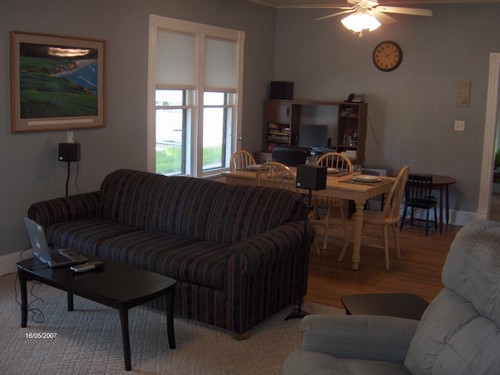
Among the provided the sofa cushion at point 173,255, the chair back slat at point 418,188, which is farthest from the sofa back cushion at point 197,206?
the chair back slat at point 418,188

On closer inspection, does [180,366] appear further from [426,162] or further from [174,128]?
[426,162]

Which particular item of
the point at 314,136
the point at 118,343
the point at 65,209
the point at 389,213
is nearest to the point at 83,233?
the point at 65,209

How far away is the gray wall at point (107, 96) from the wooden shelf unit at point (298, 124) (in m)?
1.44

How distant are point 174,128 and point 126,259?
2834mm

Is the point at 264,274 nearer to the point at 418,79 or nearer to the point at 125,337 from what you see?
the point at 125,337

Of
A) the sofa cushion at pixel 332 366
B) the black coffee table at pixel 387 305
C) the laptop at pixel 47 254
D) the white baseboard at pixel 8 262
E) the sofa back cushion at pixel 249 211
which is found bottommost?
the white baseboard at pixel 8 262

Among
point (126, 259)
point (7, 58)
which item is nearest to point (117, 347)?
point (126, 259)

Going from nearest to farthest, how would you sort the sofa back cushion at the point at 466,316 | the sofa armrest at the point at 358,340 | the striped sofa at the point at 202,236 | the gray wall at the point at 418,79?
the sofa back cushion at the point at 466,316
the sofa armrest at the point at 358,340
the striped sofa at the point at 202,236
the gray wall at the point at 418,79

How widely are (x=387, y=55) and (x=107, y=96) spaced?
3783 millimetres

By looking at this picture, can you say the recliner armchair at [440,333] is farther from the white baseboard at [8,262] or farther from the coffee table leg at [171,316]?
the white baseboard at [8,262]

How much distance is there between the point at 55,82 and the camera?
5.02m

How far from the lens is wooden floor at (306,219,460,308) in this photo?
4.76m

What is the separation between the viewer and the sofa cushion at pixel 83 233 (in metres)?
4.26

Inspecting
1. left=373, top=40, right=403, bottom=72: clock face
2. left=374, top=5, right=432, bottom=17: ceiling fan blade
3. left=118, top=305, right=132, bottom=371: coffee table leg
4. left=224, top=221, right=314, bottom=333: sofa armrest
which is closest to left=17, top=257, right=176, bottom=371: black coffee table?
left=118, top=305, right=132, bottom=371: coffee table leg
